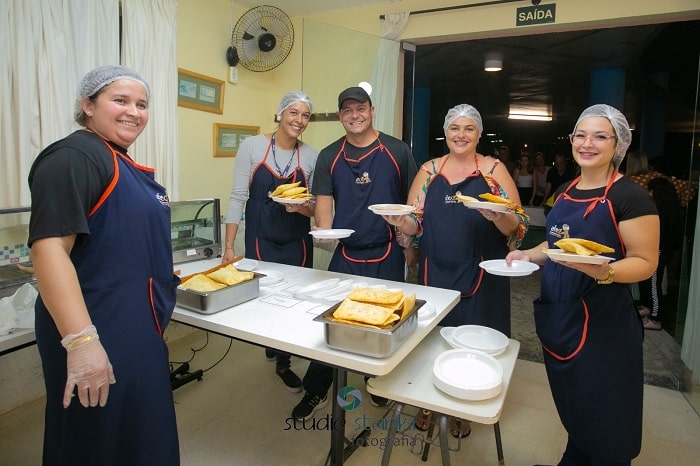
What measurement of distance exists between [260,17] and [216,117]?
1003 mm

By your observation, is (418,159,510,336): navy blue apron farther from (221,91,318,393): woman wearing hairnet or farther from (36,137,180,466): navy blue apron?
(36,137,180,466): navy blue apron

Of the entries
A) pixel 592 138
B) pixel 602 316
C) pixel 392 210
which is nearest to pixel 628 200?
pixel 592 138

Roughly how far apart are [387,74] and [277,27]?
46.5 inches

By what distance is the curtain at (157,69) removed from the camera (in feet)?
9.89

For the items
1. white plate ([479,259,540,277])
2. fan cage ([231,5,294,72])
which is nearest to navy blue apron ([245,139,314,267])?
white plate ([479,259,540,277])

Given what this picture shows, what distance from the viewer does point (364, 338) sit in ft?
4.72

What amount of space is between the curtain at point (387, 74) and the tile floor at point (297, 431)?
2.26 metres

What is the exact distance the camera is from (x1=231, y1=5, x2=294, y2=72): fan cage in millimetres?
3961

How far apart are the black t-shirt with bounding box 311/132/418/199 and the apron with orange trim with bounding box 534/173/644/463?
109 centimetres

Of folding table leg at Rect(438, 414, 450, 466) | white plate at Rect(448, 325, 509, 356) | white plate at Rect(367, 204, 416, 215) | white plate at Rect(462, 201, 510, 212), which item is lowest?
folding table leg at Rect(438, 414, 450, 466)

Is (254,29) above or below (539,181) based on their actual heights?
above

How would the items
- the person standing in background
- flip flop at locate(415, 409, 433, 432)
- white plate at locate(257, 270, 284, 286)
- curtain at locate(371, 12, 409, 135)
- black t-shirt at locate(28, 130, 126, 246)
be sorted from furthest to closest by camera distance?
the person standing in background
curtain at locate(371, 12, 409, 135)
flip flop at locate(415, 409, 433, 432)
white plate at locate(257, 270, 284, 286)
black t-shirt at locate(28, 130, 126, 246)

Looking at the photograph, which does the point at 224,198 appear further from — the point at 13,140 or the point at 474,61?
the point at 474,61

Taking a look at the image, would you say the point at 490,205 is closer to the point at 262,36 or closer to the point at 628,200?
the point at 628,200
